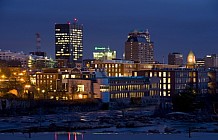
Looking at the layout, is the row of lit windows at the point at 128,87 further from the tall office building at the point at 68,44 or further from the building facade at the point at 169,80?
the tall office building at the point at 68,44

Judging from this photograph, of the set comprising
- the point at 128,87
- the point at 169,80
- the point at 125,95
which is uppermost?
the point at 169,80

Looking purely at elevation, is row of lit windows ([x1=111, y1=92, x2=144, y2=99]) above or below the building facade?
below

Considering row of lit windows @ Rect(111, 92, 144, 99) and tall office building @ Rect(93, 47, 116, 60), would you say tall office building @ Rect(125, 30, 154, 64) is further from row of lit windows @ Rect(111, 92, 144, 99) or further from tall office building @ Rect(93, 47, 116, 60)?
row of lit windows @ Rect(111, 92, 144, 99)

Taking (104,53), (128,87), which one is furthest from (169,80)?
(104,53)

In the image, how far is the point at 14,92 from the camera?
41.4 meters

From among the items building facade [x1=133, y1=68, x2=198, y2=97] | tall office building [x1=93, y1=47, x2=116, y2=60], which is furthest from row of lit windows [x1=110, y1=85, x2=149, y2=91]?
tall office building [x1=93, y1=47, x2=116, y2=60]

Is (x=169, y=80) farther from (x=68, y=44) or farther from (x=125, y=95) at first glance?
(x=68, y=44)

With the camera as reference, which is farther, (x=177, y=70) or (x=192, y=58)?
(x=192, y=58)

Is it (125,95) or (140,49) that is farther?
(140,49)

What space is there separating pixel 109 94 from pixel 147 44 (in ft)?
207

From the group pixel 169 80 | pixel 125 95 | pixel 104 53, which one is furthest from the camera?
pixel 104 53

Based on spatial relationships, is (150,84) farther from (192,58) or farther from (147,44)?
(147,44)

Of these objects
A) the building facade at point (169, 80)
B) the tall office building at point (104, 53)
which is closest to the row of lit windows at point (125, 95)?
the building facade at point (169, 80)

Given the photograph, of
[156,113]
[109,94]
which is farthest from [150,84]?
[156,113]
